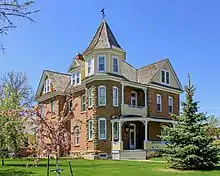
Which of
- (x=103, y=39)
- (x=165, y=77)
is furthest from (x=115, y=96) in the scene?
(x=165, y=77)

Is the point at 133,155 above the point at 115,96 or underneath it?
underneath

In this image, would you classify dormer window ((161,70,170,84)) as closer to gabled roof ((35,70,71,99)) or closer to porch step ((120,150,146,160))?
porch step ((120,150,146,160))

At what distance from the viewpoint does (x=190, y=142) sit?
1775 cm

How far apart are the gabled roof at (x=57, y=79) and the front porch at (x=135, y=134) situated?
8579mm

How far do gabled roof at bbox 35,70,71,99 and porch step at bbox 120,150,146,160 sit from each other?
10.7 metres

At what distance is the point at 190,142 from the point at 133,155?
12065 millimetres

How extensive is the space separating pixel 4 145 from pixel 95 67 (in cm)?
1210

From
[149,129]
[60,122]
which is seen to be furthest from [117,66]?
[60,122]

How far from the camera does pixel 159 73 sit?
114ft

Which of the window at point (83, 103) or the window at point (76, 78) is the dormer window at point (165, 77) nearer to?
the window at point (83, 103)

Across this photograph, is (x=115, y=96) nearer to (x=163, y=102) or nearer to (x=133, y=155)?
(x=133, y=155)

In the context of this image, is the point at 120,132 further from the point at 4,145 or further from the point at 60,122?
the point at 60,122

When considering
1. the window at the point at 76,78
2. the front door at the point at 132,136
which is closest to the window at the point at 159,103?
the front door at the point at 132,136

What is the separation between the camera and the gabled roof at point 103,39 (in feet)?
102
